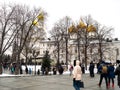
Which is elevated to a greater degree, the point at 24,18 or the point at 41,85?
the point at 24,18

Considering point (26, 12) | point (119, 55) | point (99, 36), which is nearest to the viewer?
point (26, 12)

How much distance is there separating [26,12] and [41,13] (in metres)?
3.04

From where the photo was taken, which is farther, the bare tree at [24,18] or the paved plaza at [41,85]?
the bare tree at [24,18]

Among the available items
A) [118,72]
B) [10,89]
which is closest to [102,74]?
[118,72]

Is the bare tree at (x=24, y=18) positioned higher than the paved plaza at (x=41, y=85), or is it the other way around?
the bare tree at (x=24, y=18)

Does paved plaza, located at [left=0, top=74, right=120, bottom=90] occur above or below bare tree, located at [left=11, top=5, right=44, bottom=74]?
below

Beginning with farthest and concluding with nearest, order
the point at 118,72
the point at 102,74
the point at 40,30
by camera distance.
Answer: the point at 40,30 → the point at 102,74 → the point at 118,72

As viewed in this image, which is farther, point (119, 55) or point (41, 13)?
point (119, 55)

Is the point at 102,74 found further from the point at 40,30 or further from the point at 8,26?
the point at 40,30

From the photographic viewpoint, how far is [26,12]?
40.8m

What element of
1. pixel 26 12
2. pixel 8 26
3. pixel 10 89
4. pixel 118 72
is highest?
pixel 26 12

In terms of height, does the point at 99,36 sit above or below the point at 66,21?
below

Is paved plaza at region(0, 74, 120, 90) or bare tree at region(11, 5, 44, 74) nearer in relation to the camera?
paved plaza at region(0, 74, 120, 90)

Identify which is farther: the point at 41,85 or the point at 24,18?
the point at 24,18
